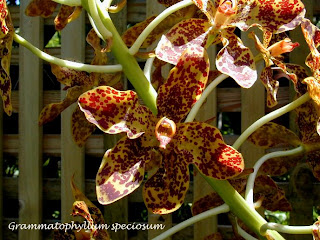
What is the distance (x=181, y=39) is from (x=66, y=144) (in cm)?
102

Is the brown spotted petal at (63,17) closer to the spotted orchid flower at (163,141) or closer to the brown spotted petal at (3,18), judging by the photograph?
the brown spotted petal at (3,18)

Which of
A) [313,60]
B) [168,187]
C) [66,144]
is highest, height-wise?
[313,60]

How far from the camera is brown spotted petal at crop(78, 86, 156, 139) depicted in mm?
684

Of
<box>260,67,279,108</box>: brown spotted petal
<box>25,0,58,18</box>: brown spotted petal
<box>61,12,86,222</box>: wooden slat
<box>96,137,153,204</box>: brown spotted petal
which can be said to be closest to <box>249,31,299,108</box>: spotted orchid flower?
<box>260,67,279,108</box>: brown spotted petal

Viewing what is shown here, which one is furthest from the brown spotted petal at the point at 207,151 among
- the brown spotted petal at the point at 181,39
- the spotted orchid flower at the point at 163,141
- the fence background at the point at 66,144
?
the fence background at the point at 66,144

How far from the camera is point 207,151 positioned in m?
0.72

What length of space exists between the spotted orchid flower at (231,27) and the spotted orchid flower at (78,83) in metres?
0.30

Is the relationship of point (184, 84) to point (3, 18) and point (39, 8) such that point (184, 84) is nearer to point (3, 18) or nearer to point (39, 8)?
point (3, 18)

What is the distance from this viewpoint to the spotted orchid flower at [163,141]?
69 cm

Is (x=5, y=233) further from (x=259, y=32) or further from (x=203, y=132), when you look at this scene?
(x=203, y=132)

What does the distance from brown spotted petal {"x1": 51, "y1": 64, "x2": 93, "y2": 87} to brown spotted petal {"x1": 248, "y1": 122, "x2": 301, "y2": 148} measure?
388 mm

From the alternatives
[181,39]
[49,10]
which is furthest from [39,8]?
[181,39]

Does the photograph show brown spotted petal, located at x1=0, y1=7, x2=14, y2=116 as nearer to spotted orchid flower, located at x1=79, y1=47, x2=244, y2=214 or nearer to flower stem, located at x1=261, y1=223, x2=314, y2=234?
spotted orchid flower, located at x1=79, y1=47, x2=244, y2=214

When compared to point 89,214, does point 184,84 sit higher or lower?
higher
